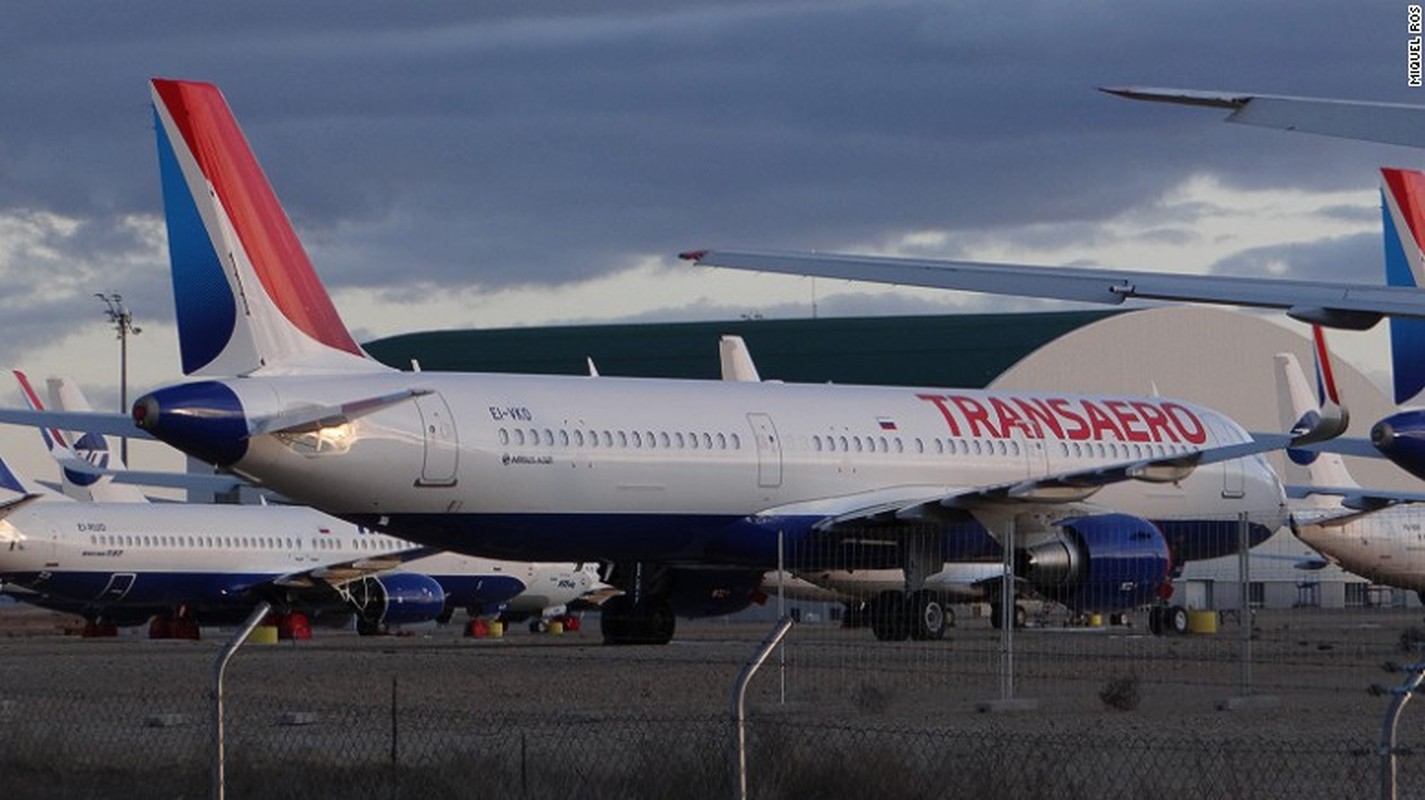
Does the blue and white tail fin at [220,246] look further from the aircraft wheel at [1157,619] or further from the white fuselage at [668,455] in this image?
the aircraft wheel at [1157,619]

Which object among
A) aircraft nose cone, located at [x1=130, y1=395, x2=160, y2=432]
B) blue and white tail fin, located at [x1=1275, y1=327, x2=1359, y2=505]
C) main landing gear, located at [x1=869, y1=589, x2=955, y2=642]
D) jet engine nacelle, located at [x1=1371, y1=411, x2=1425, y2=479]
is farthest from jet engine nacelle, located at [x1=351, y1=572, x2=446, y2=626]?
jet engine nacelle, located at [x1=1371, y1=411, x2=1425, y2=479]

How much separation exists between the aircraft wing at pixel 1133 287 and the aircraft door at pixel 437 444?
1626 cm

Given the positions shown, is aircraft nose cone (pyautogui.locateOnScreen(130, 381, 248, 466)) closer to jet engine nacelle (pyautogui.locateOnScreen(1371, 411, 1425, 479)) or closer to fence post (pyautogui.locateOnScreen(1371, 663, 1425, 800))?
jet engine nacelle (pyautogui.locateOnScreen(1371, 411, 1425, 479))

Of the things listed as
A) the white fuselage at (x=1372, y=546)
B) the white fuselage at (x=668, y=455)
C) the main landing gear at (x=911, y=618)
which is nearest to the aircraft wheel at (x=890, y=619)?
the main landing gear at (x=911, y=618)

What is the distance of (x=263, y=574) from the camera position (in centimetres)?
4725

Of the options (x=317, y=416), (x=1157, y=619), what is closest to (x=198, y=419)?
(x=317, y=416)

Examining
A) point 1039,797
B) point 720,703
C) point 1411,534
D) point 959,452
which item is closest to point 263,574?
point 959,452

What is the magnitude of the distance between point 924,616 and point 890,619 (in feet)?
1.63

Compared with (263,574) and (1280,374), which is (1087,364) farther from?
(263,574)

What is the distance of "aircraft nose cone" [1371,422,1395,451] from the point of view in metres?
26.3

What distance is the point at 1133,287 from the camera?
11.4 m

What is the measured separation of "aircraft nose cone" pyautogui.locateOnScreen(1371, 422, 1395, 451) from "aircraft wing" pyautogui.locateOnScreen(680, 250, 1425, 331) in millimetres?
15094

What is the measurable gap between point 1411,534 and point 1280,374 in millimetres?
6109

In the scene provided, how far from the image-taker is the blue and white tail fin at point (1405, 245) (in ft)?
83.5
